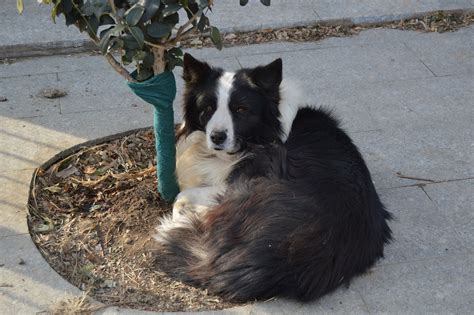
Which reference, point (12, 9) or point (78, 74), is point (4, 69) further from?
point (12, 9)

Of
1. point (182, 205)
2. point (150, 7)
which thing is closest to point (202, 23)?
point (150, 7)

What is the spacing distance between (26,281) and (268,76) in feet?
6.14

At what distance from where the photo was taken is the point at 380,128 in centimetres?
544

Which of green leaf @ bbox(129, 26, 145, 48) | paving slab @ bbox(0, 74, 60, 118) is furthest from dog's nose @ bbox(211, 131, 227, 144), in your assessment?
paving slab @ bbox(0, 74, 60, 118)

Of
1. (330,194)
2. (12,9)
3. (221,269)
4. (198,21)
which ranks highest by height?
(198,21)

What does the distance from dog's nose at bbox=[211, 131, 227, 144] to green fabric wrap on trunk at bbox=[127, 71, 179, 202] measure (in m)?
0.29

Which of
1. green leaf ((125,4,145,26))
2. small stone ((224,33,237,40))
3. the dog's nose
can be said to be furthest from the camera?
small stone ((224,33,237,40))

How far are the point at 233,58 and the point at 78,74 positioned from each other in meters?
1.43

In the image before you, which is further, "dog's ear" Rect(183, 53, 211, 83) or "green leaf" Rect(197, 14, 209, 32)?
"dog's ear" Rect(183, 53, 211, 83)

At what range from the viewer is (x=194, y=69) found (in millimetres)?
4367

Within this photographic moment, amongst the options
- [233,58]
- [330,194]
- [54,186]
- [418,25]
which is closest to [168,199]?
[54,186]

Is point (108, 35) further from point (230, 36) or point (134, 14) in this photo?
point (230, 36)

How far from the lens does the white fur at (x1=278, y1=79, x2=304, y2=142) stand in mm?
4477

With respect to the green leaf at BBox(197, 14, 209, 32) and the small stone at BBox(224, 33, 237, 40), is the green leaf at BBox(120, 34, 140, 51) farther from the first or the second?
the small stone at BBox(224, 33, 237, 40)
